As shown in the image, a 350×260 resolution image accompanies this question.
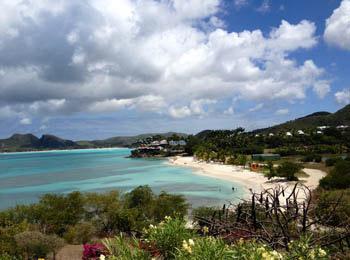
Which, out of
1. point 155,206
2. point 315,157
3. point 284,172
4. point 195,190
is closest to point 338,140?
point 315,157

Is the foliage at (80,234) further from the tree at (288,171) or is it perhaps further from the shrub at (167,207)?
the tree at (288,171)

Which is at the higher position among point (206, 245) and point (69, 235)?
point (206, 245)

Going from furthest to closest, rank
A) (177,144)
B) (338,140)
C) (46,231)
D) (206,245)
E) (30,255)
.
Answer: (177,144) → (338,140) → (46,231) → (30,255) → (206,245)

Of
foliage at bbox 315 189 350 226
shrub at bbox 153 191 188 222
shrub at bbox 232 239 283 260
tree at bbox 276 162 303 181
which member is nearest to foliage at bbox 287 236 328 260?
shrub at bbox 232 239 283 260

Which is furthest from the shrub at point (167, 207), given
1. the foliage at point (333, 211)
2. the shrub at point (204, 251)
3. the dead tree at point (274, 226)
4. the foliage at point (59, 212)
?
the shrub at point (204, 251)

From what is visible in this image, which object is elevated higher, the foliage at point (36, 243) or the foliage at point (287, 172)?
the foliage at point (36, 243)

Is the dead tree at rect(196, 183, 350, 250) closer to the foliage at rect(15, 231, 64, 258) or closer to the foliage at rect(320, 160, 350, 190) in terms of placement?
the foliage at rect(15, 231, 64, 258)

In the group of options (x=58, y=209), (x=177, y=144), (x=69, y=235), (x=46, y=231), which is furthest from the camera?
(x=177, y=144)

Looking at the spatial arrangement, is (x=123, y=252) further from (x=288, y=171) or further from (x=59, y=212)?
(x=288, y=171)

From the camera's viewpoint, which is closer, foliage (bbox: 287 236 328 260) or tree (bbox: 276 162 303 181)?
foliage (bbox: 287 236 328 260)

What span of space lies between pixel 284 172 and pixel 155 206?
38.6 m

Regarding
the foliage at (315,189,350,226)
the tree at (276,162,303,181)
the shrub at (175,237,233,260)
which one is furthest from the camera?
the tree at (276,162,303,181)

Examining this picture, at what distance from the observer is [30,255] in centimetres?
1833

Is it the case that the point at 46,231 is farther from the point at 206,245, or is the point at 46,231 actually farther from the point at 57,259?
the point at 206,245
